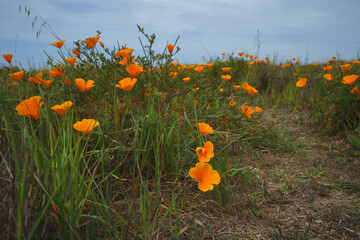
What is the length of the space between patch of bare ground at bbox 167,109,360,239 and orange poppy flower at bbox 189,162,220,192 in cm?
20

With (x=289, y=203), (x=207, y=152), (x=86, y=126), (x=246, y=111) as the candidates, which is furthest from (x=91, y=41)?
(x=289, y=203)

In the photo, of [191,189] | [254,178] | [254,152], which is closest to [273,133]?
[254,152]

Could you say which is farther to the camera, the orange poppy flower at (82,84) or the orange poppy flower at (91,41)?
the orange poppy flower at (91,41)

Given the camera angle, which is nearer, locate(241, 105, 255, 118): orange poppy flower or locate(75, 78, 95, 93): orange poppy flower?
locate(75, 78, 95, 93): orange poppy flower

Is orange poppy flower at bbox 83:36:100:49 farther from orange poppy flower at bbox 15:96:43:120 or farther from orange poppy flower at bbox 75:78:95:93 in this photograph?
orange poppy flower at bbox 15:96:43:120

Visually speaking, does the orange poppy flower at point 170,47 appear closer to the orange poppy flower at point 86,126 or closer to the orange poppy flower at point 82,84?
the orange poppy flower at point 82,84

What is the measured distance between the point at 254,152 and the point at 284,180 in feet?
1.84

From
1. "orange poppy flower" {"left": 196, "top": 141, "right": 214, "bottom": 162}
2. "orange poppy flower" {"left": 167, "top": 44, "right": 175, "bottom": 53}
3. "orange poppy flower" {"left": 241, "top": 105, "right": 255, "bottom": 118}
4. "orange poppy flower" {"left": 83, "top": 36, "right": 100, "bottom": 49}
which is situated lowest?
"orange poppy flower" {"left": 196, "top": 141, "right": 214, "bottom": 162}

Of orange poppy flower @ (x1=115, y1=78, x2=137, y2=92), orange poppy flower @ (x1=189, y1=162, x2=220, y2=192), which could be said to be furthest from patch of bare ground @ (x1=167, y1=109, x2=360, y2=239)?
orange poppy flower @ (x1=115, y1=78, x2=137, y2=92)

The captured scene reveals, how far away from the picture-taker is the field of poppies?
3.69 ft

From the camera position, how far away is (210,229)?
59.2 inches

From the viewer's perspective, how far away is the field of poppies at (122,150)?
112cm

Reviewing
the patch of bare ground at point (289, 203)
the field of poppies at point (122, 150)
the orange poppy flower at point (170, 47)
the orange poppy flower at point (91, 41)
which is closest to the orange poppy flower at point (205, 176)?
the field of poppies at point (122, 150)

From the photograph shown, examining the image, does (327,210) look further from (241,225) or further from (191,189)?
(191,189)
